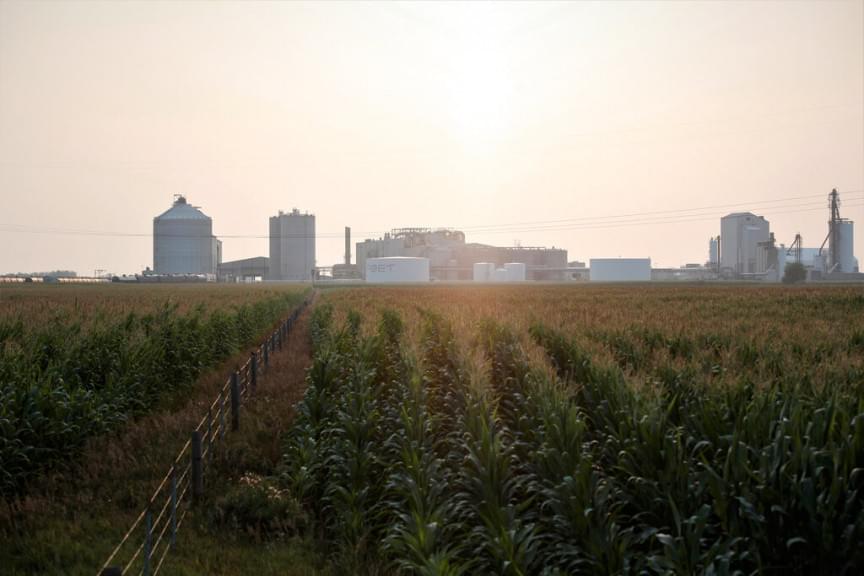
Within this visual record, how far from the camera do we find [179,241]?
148m

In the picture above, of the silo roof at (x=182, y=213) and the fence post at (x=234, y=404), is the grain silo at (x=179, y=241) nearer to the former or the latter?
the silo roof at (x=182, y=213)

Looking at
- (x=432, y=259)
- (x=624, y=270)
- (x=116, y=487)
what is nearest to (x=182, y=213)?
(x=432, y=259)

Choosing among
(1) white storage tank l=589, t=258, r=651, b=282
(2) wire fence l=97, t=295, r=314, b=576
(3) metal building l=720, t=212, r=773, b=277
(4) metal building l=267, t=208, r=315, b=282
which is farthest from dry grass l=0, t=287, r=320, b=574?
(4) metal building l=267, t=208, r=315, b=282

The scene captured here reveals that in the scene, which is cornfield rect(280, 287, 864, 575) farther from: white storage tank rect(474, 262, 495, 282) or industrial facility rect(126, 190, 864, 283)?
white storage tank rect(474, 262, 495, 282)

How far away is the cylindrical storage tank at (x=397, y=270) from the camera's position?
401ft

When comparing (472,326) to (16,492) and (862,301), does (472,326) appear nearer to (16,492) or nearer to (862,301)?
(16,492)

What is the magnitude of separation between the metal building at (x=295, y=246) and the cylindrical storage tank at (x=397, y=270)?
33973 mm

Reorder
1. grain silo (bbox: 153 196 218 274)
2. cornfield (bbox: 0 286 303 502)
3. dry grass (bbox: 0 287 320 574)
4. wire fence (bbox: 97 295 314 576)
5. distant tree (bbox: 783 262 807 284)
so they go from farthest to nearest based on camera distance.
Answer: grain silo (bbox: 153 196 218 274), distant tree (bbox: 783 262 807 284), cornfield (bbox: 0 286 303 502), dry grass (bbox: 0 287 320 574), wire fence (bbox: 97 295 314 576)

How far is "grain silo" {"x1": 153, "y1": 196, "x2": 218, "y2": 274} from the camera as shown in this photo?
484 ft

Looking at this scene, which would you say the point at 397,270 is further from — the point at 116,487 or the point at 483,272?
the point at 116,487

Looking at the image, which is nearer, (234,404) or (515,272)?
(234,404)

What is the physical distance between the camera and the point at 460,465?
31.5 feet

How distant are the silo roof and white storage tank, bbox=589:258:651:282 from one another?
8793cm

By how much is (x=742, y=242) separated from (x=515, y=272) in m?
49.7
